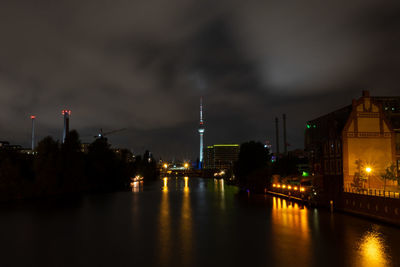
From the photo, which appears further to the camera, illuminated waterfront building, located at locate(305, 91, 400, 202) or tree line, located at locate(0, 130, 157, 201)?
tree line, located at locate(0, 130, 157, 201)

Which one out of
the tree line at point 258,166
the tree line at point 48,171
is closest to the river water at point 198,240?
the tree line at point 48,171

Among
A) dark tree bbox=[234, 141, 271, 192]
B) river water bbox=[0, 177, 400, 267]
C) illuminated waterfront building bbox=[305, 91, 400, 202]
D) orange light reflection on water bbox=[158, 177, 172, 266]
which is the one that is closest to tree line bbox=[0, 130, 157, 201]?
river water bbox=[0, 177, 400, 267]

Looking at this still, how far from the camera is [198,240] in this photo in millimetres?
26484

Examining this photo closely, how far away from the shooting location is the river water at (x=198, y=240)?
2080 cm

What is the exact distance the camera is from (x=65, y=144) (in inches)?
3196

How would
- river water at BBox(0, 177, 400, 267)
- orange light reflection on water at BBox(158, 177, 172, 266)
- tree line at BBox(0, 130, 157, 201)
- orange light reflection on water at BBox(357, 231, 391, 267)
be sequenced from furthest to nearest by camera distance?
tree line at BBox(0, 130, 157, 201), orange light reflection on water at BBox(158, 177, 172, 266), river water at BBox(0, 177, 400, 267), orange light reflection on water at BBox(357, 231, 391, 267)

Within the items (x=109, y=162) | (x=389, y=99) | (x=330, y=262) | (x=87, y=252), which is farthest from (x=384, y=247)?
(x=109, y=162)

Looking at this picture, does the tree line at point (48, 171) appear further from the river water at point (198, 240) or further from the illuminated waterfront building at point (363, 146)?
the illuminated waterfront building at point (363, 146)

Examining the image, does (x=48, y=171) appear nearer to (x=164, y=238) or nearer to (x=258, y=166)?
(x=164, y=238)

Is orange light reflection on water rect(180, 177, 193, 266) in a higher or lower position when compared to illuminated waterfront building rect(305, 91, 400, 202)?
lower

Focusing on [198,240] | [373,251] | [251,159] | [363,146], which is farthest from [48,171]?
[373,251]

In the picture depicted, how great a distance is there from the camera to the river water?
819 inches

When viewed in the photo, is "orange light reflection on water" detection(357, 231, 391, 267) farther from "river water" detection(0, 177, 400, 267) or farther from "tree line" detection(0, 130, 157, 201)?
"tree line" detection(0, 130, 157, 201)

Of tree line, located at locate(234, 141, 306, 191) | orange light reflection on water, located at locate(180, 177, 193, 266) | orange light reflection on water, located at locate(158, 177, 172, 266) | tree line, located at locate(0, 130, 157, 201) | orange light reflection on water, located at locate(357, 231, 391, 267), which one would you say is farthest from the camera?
tree line, located at locate(234, 141, 306, 191)
